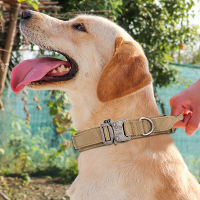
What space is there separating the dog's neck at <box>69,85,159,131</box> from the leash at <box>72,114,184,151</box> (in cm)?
12

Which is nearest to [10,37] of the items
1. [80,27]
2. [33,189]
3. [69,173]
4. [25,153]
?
[80,27]

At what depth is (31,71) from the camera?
5.23 ft

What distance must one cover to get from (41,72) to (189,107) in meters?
0.97

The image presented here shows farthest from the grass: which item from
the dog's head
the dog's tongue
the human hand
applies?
the human hand

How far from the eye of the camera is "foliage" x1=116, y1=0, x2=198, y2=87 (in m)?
4.44

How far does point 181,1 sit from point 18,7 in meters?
3.32

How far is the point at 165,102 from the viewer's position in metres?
5.02

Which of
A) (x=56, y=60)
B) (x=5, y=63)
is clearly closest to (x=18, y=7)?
(x=5, y=63)

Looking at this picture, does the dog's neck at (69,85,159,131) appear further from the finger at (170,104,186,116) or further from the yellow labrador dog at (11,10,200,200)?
the finger at (170,104,186,116)

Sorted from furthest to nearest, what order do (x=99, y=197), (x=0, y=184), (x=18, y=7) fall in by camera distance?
1. (x=0, y=184)
2. (x=18, y=7)
3. (x=99, y=197)

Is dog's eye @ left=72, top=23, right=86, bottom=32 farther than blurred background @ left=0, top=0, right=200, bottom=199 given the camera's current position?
No

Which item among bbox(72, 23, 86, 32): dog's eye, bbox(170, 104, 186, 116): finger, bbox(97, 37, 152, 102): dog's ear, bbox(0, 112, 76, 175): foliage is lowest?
bbox(0, 112, 76, 175): foliage

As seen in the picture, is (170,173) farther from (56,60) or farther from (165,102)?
(165,102)

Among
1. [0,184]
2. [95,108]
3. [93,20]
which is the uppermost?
[93,20]
